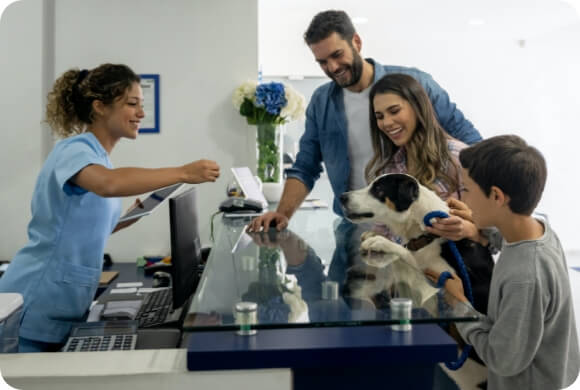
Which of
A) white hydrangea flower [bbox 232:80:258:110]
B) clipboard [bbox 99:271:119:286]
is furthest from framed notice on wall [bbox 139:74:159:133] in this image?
clipboard [bbox 99:271:119:286]

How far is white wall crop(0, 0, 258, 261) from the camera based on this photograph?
262 centimetres

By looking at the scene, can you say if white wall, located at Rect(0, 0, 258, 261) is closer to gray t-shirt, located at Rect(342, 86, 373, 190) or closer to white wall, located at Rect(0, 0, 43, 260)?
white wall, located at Rect(0, 0, 43, 260)

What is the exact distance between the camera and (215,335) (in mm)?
830

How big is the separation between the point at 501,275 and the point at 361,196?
38 centimetres

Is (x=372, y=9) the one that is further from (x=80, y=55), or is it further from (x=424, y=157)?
(x=424, y=157)

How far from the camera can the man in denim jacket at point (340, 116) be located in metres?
1.45

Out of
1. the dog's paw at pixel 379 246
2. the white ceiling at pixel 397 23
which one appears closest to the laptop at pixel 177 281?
the dog's paw at pixel 379 246

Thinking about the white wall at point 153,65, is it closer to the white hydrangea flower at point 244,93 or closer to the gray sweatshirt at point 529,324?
the white hydrangea flower at point 244,93

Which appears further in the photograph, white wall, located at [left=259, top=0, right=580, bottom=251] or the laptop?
white wall, located at [left=259, top=0, right=580, bottom=251]

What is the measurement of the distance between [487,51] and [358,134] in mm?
2441

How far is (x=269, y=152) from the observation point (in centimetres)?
270

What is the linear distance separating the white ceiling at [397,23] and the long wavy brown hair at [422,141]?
2297 millimetres

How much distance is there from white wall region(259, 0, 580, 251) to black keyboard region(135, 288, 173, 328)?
231 centimetres

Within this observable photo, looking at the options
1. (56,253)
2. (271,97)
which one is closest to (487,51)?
(271,97)
